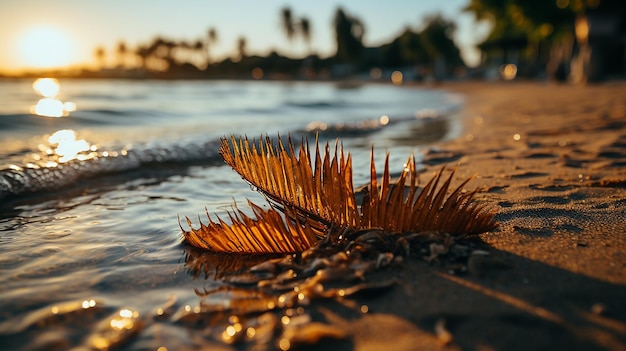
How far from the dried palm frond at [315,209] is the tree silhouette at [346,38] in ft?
280

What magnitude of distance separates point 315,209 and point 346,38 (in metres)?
86.2

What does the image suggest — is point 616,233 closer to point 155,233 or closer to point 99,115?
point 155,233

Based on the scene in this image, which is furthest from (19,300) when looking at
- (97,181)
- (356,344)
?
(97,181)

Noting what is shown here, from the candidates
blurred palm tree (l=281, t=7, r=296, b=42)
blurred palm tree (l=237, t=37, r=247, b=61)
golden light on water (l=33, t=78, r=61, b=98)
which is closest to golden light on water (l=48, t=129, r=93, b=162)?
golden light on water (l=33, t=78, r=61, b=98)

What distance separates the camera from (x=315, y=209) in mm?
2027

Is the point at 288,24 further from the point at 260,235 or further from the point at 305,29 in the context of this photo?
the point at 260,235

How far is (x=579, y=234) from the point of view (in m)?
2.02

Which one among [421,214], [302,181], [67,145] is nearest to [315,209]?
[302,181]

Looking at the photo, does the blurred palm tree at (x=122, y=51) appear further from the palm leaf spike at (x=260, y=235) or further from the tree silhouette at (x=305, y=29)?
the palm leaf spike at (x=260, y=235)

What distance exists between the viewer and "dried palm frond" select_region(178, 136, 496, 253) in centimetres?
192

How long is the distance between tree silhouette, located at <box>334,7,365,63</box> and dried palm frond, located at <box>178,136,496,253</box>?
280ft

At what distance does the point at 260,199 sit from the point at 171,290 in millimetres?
1492

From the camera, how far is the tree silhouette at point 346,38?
276ft

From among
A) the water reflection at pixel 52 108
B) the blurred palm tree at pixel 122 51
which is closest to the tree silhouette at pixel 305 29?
the blurred palm tree at pixel 122 51
